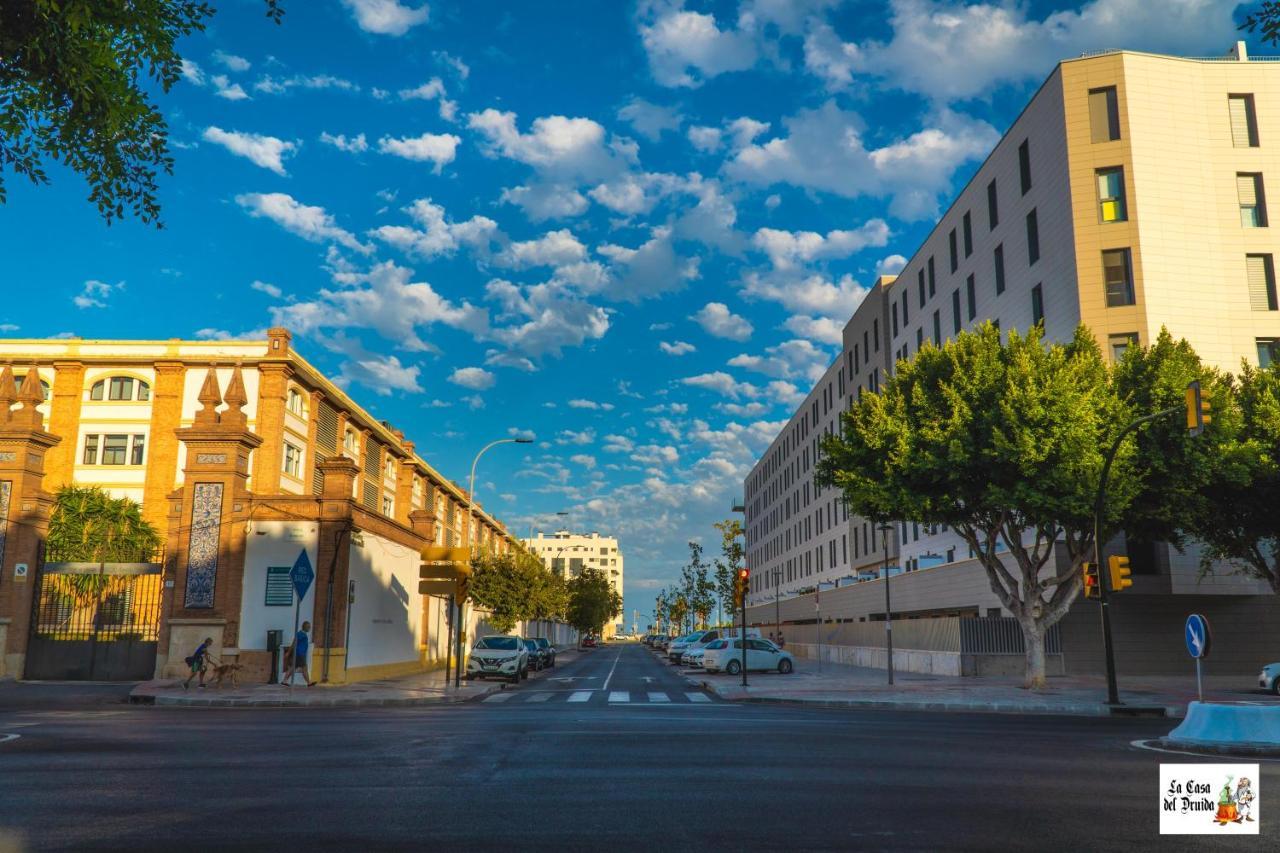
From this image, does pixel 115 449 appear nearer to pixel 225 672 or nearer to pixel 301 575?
pixel 225 672

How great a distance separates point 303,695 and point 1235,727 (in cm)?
1946

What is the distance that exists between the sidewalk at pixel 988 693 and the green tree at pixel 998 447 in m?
2.34

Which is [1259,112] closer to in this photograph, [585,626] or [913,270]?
[913,270]

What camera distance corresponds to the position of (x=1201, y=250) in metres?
33.0

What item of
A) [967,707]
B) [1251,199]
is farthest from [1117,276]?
[967,707]

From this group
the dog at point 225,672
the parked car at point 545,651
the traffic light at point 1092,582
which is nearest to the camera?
the traffic light at point 1092,582

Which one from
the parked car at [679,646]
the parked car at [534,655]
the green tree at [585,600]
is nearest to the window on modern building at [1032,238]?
the parked car at [534,655]

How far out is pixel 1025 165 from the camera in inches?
1455

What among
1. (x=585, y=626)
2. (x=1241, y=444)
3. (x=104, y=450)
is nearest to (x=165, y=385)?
(x=104, y=450)

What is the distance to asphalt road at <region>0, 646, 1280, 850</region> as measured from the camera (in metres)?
6.86

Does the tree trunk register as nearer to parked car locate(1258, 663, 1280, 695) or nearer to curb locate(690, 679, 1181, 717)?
curb locate(690, 679, 1181, 717)

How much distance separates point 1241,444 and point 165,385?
137 ft

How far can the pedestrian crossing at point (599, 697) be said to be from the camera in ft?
76.5

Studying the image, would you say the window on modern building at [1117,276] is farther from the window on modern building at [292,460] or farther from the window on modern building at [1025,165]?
the window on modern building at [292,460]
